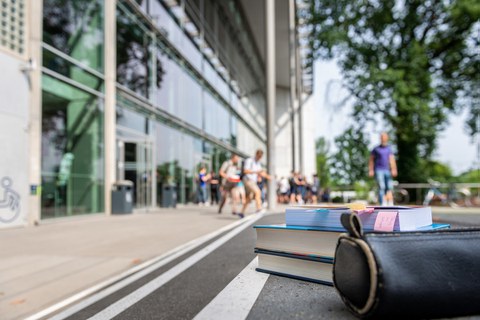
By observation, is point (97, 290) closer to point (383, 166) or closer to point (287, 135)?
point (383, 166)

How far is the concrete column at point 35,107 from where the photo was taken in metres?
9.20

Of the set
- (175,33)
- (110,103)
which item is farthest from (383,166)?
(175,33)

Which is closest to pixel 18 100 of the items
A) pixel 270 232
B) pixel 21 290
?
pixel 21 290

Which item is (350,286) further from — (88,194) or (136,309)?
(88,194)

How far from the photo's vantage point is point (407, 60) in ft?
61.0

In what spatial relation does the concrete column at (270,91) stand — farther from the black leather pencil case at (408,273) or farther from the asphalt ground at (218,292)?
the black leather pencil case at (408,273)

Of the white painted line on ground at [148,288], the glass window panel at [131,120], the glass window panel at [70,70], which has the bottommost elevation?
the white painted line on ground at [148,288]

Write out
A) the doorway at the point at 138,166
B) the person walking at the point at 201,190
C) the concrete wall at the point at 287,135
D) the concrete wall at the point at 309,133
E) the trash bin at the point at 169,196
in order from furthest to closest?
the concrete wall at the point at 309,133
the concrete wall at the point at 287,135
the person walking at the point at 201,190
the trash bin at the point at 169,196
the doorway at the point at 138,166

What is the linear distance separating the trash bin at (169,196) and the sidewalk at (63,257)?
26.7ft

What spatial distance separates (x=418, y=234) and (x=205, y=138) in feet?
70.7

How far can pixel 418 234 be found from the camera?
33.6 inches

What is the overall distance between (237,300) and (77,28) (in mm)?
11980

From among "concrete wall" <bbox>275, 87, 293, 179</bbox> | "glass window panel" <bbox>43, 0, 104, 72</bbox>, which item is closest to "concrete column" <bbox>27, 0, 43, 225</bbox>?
"glass window panel" <bbox>43, 0, 104, 72</bbox>

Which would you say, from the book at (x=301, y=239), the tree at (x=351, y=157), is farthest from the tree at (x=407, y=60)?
the book at (x=301, y=239)
